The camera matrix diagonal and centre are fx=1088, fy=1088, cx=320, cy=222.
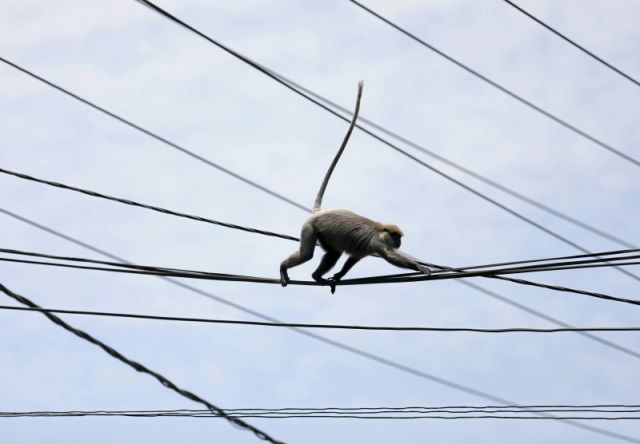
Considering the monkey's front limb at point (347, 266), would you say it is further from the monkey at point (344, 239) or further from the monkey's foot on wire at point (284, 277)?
the monkey's foot on wire at point (284, 277)

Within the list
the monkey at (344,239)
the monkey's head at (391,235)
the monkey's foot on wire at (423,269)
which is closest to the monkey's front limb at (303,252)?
the monkey at (344,239)

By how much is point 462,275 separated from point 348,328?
1.19 metres

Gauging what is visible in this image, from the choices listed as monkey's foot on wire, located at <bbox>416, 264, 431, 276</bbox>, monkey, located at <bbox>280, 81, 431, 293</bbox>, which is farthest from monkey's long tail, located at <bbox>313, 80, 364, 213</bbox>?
monkey's foot on wire, located at <bbox>416, 264, 431, 276</bbox>

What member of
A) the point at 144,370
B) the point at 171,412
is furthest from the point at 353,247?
the point at 144,370

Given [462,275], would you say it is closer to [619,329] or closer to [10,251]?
[619,329]

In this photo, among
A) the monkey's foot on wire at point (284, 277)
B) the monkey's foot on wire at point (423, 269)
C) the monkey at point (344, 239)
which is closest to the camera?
the monkey's foot on wire at point (423, 269)

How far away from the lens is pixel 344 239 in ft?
36.5

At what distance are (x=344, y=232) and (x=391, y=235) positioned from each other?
1.59 feet

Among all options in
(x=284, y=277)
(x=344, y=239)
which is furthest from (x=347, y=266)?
(x=284, y=277)

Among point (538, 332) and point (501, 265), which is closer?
point (501, 265)

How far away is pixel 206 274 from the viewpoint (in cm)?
984

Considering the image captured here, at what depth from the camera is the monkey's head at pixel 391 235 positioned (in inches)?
438

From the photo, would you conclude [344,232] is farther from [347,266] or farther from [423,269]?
[423,269]

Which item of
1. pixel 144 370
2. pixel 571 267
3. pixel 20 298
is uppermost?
pixel 571 267
